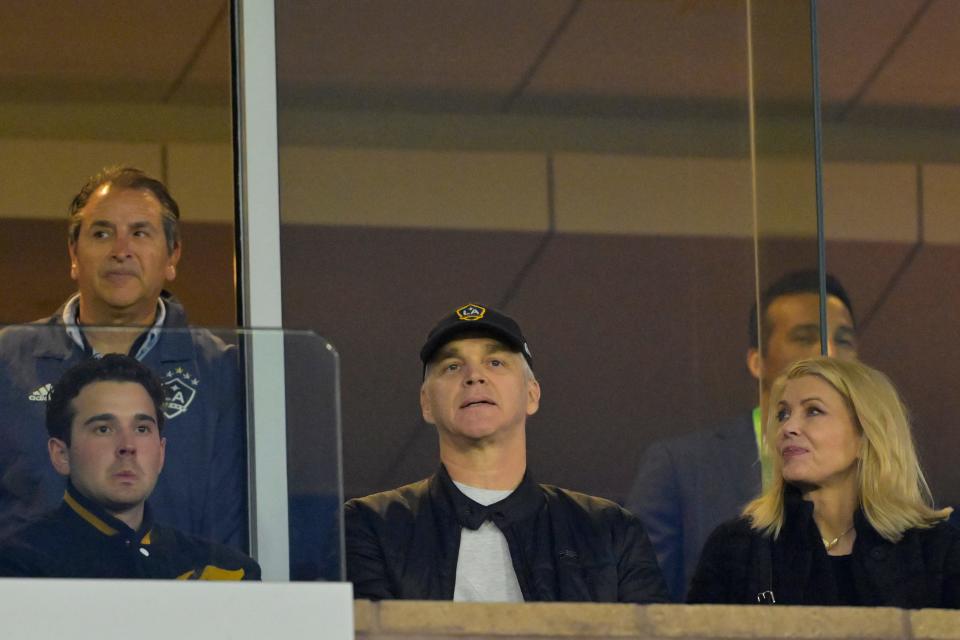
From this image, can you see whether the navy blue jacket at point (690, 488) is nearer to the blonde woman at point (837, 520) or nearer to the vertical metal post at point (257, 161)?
the blonde woman at point (837, 520)

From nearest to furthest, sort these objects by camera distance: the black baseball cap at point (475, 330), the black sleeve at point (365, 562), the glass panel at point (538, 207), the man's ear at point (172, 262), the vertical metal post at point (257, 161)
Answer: the black sleeve at point (365, 562) < the black baseball cap at point (475, 330) < the man's ear at point (172, 262) < the vertical metal post at point (257, 161) < the glass panel at point (538, 207)

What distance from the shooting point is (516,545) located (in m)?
5.64

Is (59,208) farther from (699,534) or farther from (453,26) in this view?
(699,534)

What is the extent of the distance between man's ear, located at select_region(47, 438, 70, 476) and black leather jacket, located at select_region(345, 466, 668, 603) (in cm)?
94

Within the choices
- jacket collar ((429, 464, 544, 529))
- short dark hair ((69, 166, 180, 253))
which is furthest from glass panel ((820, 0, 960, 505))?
short dark hair ((69, 166, 180, 253))

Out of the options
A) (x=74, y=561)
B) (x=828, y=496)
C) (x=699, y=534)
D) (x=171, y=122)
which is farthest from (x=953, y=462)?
(x=74, y=561)

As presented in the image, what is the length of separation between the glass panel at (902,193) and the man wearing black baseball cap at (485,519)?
1820 mm

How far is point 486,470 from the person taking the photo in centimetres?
579

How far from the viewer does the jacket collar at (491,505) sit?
5.68m

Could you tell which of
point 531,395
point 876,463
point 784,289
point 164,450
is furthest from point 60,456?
point 784,289

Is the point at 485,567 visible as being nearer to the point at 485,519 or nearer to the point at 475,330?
the point at 485,519

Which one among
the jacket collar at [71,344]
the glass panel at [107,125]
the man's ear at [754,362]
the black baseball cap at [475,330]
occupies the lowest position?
the jacket collar at [71,344]

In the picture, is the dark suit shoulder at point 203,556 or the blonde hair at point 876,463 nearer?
the dark suit shoulder at point 203,556

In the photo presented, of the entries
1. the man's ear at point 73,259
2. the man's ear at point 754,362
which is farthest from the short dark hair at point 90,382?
the man's ear at point 754,362
